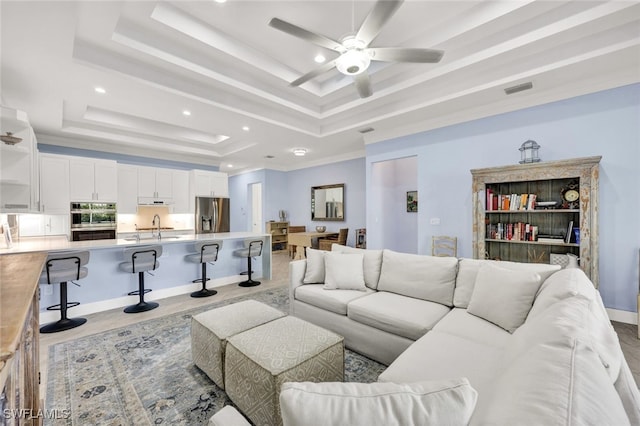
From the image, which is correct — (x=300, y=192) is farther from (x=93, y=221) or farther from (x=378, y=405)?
(x=378, y=405)

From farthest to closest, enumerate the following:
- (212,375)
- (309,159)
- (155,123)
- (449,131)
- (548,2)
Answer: (309,159)
(155,123)
(449,131)
(548,2)
(212,375)

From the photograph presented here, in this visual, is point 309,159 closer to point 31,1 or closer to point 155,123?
point 155,123

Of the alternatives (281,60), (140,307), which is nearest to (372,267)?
(281,60)

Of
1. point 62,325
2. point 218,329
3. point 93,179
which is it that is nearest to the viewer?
point 218,329

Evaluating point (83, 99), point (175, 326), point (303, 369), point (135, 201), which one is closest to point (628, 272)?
point (303, 369)

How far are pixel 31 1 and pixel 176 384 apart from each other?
291 cm

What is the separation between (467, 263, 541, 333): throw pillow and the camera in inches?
73.9

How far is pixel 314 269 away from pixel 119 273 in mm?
2719

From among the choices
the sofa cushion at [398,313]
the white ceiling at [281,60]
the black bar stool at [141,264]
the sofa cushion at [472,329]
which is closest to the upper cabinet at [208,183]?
the white ceiling at [281,60]

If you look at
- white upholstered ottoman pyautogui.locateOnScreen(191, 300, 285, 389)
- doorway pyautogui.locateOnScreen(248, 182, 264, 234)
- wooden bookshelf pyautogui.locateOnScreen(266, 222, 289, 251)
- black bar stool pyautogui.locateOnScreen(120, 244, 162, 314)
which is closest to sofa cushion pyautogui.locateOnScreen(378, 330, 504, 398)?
white upholstered ottoman pyautogui.locateOnScreen(191, 300, 285, 389)

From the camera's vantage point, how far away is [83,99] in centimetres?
362

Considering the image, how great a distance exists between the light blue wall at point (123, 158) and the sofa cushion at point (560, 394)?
705cm

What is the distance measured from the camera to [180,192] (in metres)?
6.40

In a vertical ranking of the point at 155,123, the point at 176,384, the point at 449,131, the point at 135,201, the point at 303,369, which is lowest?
the point at 176,384
